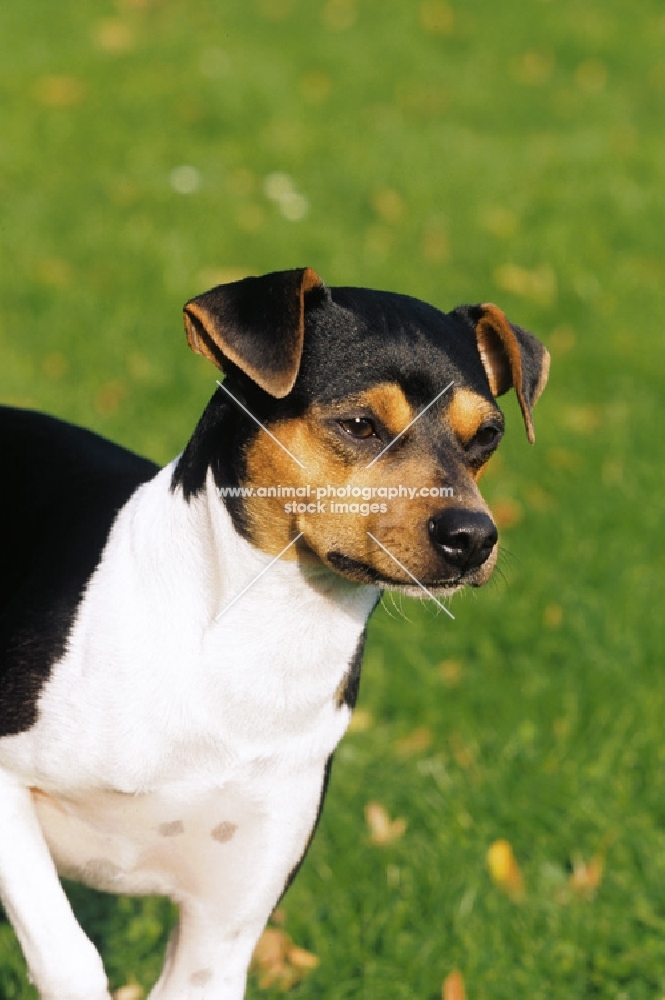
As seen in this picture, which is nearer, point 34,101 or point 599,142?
point 34,101

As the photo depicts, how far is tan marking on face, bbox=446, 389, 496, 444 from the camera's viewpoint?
3037 mm

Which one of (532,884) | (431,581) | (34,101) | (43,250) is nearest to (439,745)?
(532,884)

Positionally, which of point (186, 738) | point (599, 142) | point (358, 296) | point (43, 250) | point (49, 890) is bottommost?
point (43, 250)

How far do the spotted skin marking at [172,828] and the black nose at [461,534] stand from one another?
928mm

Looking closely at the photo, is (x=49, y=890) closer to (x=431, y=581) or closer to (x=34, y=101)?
(x=431, y=581)

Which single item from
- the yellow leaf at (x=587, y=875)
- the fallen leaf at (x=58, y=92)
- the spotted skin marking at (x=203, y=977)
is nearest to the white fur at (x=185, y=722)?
the spotted skin marking at (x=203, y=977)

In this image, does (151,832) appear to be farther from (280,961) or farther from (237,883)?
(280,961)

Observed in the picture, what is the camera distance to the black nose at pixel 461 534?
Answer: 109 inches

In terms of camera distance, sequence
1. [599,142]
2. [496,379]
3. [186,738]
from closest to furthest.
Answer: [186,738] → [496,379] → [599,142]

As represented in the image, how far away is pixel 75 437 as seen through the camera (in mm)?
3912

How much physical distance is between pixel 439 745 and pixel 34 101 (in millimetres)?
6108

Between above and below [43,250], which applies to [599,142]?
above

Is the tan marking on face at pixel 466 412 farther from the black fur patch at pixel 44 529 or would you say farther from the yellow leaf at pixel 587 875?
the yellow leaf at pixel 587 875

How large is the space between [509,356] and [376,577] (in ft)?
2.90
